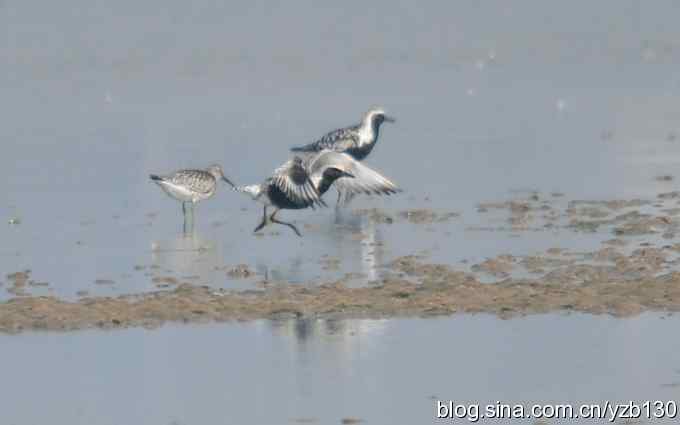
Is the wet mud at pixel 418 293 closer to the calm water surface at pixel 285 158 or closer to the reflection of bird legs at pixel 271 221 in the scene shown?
the calm water surface at pixel 285 158

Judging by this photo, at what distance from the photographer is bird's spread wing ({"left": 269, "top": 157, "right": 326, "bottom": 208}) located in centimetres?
1523

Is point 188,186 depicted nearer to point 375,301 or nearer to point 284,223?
point 284,223

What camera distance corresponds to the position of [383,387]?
31.7ft

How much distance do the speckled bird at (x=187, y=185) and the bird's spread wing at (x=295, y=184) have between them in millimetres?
1240

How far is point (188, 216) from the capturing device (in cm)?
1628

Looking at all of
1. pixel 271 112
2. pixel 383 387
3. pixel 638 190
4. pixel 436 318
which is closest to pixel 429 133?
pixel 271 112

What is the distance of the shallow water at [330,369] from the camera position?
9.35 meters

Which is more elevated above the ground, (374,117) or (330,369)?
(374,117)

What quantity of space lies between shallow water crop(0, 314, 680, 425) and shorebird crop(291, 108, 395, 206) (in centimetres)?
715

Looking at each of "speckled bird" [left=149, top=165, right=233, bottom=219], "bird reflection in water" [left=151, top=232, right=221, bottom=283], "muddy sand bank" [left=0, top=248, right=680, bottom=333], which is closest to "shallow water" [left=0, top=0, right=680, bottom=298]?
"bird reflection in water" [left=151, top=232, right=221, bottom=283]

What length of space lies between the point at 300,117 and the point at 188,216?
7.27m

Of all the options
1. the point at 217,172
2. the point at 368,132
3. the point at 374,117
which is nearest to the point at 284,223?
the point at 217,172

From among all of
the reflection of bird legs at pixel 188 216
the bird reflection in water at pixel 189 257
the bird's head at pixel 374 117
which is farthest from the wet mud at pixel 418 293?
the bird's head at pixel 374 117

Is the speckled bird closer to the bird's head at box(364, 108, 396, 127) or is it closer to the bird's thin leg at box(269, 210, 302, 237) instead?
the bird's thin leg at box(269, 210, 302, 237)
